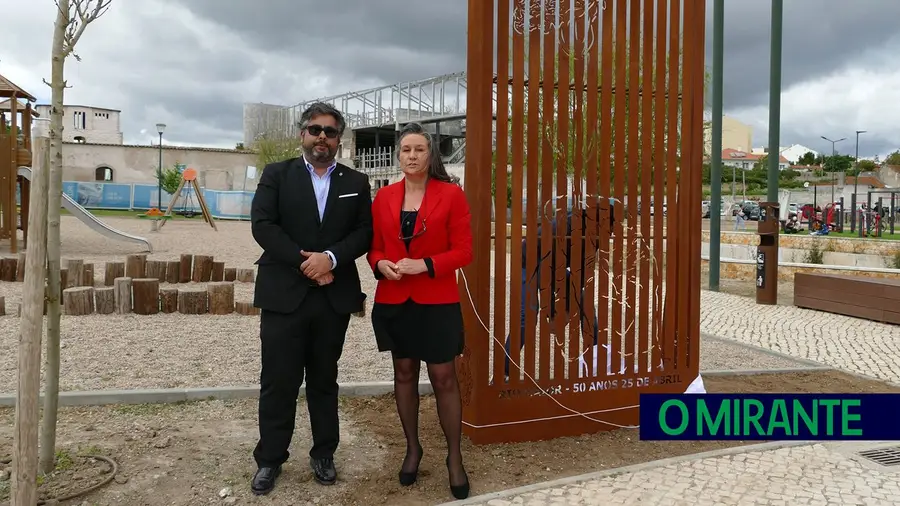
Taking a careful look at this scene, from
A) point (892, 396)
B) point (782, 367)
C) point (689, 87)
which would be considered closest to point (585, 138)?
point (689, 87)

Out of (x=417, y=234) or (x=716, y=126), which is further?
(x=716, y=126)

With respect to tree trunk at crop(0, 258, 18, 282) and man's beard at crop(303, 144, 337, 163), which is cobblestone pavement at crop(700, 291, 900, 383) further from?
tree trunk at crop(0, 258, 18, 282)

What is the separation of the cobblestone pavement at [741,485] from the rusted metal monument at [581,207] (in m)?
0.77

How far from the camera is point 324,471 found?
3.56m

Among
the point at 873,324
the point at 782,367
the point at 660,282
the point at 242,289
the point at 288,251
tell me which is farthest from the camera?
the point at 242,289

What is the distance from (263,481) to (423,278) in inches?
48.9

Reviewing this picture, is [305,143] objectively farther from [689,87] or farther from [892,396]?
[892,396]

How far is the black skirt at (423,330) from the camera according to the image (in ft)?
11.1

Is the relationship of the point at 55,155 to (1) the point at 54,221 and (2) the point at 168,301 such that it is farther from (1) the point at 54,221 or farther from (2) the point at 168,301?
(2) the point at 168,301

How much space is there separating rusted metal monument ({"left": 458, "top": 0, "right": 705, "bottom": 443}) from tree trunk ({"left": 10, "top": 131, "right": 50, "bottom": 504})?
2.14m

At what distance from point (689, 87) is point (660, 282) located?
1268 mm

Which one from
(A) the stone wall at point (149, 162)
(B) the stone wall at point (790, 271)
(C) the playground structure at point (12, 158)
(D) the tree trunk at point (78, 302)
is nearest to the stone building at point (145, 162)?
(A) the stone wall at point (149, 162)

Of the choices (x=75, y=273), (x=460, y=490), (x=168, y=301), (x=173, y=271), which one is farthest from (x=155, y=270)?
(x=460, y=490)

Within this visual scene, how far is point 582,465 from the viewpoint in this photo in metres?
3.95
